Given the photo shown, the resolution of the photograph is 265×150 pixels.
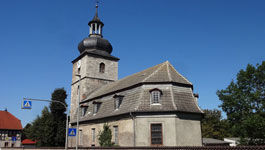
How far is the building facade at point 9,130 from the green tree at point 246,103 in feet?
170

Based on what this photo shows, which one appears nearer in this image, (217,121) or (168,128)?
(168,128)

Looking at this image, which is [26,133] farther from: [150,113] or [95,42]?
[150,113]

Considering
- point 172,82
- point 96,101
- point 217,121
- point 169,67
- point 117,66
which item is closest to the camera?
point 172,82

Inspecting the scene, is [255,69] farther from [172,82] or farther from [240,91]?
[172,82]

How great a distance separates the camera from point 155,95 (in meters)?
24.6

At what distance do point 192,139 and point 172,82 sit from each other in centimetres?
606

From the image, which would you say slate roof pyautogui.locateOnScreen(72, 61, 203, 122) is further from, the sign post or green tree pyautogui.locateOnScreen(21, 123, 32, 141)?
green tree pyautogui.locateOnScreen(21, 123, 32, 141)

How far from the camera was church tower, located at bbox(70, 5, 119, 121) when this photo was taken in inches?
1636

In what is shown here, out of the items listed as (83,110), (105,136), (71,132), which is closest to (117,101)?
(105,136)

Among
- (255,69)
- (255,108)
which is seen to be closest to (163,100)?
(255,108)

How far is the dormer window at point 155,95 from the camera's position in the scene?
79.8 ft

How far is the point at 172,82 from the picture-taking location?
2517 centimetres

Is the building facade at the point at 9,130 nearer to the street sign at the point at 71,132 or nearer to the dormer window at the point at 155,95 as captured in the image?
the street sign at the point at 71,132

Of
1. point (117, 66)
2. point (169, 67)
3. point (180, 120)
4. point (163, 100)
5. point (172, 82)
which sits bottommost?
point (180, 120)
